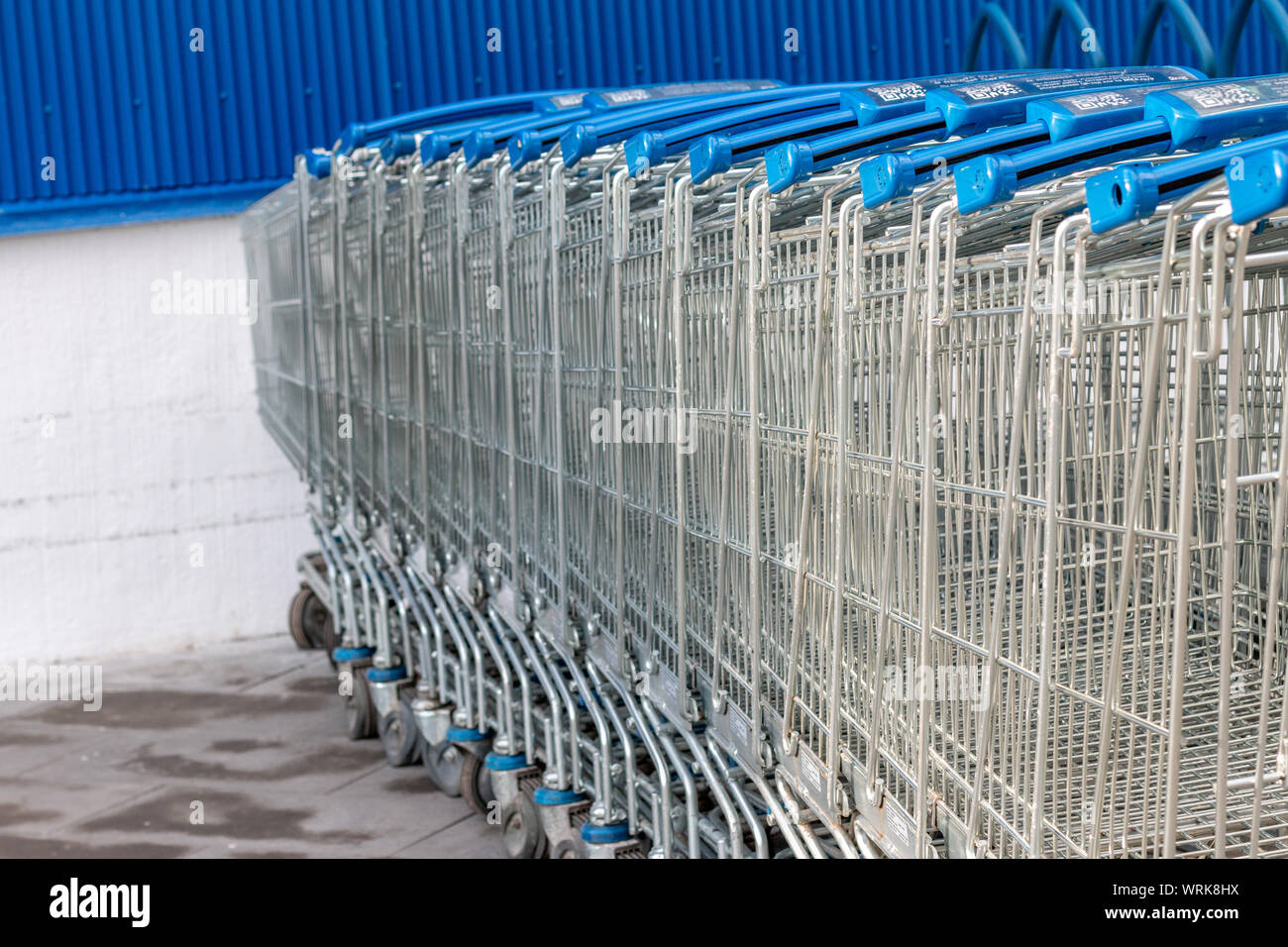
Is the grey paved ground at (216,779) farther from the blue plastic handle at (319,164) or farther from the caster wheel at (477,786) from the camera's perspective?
the blue plastic handle at (319,164)

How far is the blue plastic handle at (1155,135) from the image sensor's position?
2.16 metres

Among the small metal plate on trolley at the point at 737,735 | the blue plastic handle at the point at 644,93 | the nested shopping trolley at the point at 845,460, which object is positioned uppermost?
the blue plastic handle at the point at 644,93

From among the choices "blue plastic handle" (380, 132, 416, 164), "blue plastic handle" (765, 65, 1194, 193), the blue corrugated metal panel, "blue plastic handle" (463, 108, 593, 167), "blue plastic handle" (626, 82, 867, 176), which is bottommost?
"blue plastic handle" (765, 65, 1194, 193)

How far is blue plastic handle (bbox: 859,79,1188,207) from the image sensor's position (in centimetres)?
238

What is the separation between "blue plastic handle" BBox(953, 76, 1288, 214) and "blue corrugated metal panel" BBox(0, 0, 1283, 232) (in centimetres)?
644

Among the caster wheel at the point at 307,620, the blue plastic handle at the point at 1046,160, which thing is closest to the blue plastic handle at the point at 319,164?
the caster wheel at the point at 307,620

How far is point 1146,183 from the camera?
1850mm

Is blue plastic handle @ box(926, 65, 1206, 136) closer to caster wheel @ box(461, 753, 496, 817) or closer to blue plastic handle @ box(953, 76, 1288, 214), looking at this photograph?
blue plastic handle @ box(953, 76, 1288, 214)

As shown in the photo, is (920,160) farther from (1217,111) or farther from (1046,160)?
(1217,111)

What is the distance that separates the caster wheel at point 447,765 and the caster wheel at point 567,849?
1.09 metres

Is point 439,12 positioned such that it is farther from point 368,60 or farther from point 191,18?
point 191,18

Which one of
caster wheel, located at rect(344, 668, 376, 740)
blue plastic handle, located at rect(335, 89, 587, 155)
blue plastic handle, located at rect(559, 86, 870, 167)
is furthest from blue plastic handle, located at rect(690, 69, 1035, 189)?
caster wheel, located at rect(344, 668, 376, 740)

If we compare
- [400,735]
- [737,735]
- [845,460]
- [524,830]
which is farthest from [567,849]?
[845,460]

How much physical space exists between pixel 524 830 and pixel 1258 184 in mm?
3366
